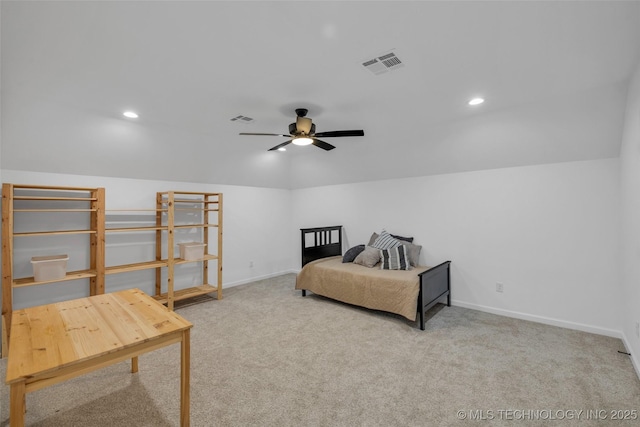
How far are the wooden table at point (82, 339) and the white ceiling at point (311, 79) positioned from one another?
5.75 feet

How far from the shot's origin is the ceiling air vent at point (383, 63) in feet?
6.66

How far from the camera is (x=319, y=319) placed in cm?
359

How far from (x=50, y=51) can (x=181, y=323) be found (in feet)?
6.58

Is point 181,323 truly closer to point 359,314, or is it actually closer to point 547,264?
point 359,314

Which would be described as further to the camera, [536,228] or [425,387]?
[536,228]

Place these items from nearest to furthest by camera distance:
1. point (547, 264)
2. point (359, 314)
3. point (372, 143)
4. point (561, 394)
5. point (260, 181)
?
point (561, 394), point (547, 264), point (359, 314), point (372, 143), point (260, 181)

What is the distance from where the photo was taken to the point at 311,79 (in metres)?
2.36

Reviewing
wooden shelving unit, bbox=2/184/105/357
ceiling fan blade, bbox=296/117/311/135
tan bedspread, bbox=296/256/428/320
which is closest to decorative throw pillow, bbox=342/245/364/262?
tan bedspread, bbox=296/256/428/320

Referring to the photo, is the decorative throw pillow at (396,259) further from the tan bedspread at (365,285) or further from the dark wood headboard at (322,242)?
Answer: the dark wood headboard at (322,242)

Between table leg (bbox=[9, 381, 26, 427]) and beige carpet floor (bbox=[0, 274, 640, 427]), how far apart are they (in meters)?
0.83

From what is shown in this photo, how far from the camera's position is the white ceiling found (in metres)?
1.63

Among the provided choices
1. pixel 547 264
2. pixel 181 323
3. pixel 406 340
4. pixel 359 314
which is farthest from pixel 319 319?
pixel 547 264

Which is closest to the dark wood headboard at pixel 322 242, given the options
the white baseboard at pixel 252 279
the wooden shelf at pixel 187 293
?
the white baseboard at pixel 252 279

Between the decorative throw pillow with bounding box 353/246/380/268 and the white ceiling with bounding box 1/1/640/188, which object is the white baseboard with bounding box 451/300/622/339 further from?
the white ceiling with bounding box 1/1/640/188
